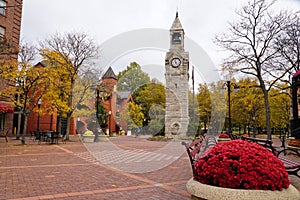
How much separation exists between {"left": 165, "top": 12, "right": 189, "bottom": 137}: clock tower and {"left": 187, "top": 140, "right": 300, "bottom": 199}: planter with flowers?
2614 centimetres

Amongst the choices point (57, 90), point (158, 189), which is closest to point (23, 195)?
point (158, 189)

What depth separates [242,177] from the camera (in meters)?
3.60

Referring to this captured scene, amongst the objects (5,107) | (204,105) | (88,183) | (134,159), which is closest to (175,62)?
(204,105)

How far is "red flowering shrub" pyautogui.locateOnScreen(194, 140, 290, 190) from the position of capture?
360 centimetres

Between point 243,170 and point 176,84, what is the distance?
27.8 meters

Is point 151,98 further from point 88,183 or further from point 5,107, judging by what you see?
point 88,183

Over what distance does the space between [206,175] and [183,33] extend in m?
30.7

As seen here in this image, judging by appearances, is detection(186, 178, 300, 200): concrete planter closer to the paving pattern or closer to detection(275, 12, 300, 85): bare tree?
the paving pattern

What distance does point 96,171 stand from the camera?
789cm

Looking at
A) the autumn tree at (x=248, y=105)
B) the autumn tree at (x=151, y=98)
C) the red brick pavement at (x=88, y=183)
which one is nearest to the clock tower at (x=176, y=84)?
the autumn tree at (x=248, y=105)

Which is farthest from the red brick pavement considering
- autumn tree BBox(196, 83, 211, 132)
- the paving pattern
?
autumn tree BBox(196, 83, 211, 132)

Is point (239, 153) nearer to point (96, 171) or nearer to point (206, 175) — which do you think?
→ point (206, 175)

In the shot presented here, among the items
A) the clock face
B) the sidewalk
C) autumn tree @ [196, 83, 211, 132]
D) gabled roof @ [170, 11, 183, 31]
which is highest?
gabled roof @ [170, 11, 183, 31]

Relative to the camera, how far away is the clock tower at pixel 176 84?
30.3 m
